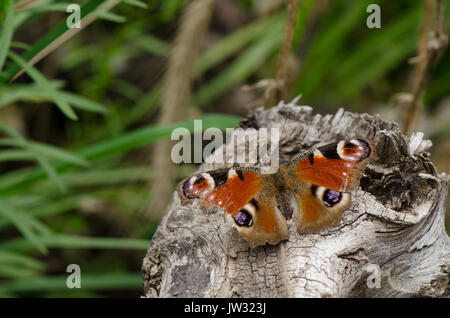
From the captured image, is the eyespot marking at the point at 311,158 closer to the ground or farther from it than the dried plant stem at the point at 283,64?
closer to the ground

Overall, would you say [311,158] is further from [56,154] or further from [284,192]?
[56,154]

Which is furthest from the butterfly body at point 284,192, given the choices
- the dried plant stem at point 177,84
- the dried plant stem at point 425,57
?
the dried plant stem at point 177,84

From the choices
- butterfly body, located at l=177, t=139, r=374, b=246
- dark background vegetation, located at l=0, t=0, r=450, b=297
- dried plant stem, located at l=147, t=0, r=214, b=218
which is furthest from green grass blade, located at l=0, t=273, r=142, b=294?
butterfly body, located at l=177, t=139, r=374, b=246

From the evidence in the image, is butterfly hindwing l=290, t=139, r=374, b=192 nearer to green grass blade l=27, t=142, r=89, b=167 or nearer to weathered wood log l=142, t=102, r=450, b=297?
weathered wood log l=142, t=102, r=450, b=297

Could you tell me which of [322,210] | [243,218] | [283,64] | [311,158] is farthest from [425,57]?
[243,218]

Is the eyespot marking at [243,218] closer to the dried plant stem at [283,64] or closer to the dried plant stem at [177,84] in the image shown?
the dried plant stem at [283,64]

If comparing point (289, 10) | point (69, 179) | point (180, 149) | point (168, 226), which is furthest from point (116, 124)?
point (168, 226)
